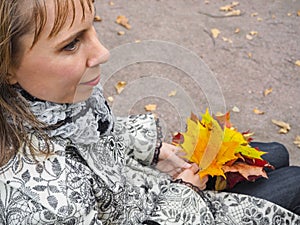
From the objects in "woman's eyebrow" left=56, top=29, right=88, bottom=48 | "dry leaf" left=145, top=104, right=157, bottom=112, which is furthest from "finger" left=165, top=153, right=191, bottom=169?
"dry leaf" left=145, top=104, right=157, bottom=112

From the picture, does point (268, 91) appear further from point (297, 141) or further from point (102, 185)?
point (102, 185)

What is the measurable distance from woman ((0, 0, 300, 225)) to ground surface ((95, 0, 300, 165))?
696mm

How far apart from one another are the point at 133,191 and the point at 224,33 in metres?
1.91

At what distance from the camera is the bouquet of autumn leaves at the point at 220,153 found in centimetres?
139

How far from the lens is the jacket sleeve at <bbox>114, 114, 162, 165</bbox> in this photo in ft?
4.86

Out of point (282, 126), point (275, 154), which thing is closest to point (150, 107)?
point (282, 126)

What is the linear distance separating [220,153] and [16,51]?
24.0 inches

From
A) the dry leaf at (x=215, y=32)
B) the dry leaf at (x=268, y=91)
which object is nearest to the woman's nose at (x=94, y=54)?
the dry leaf at (x=268, y=91)

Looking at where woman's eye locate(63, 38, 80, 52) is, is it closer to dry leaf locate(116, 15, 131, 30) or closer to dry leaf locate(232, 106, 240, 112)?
dry leaf locate(232, 106, 240, 112)

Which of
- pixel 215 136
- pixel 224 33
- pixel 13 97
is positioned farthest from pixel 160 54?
pixel 224 33

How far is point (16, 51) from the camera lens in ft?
3.37

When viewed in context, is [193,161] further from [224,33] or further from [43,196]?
[224,33]

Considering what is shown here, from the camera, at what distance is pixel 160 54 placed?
1490mm

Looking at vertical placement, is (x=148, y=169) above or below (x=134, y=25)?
above
